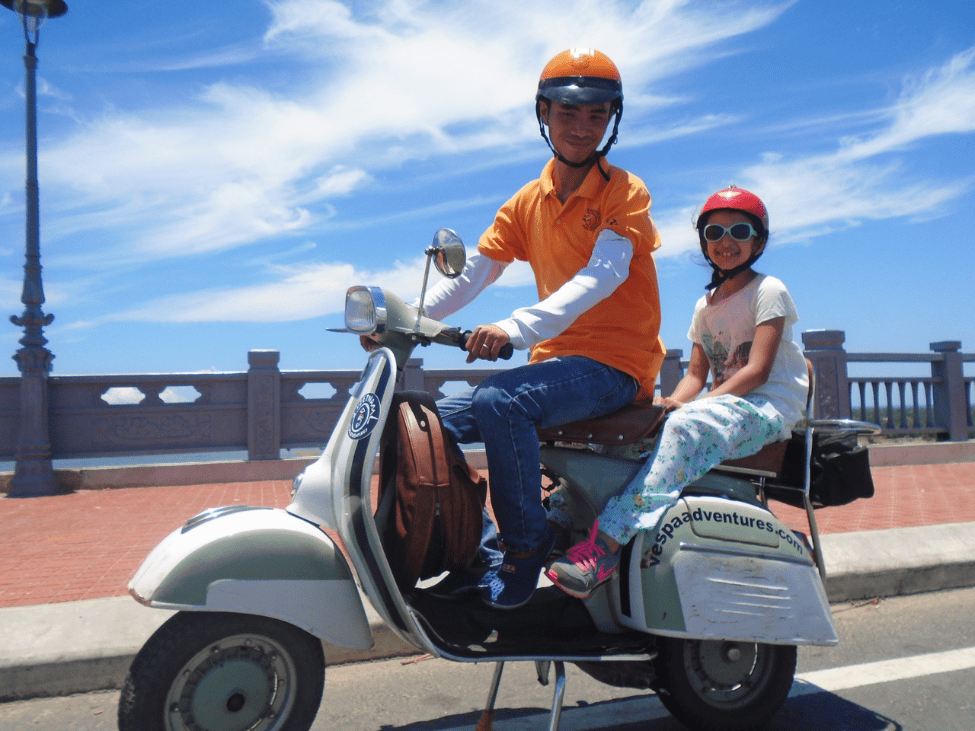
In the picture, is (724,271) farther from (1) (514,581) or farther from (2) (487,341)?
(1) (514,581)

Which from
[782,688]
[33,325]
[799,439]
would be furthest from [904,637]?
[33,325]

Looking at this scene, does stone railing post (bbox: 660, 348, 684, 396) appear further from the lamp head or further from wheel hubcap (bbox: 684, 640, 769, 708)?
wheel hubcap (bbox: 684, 640, 769, 708)

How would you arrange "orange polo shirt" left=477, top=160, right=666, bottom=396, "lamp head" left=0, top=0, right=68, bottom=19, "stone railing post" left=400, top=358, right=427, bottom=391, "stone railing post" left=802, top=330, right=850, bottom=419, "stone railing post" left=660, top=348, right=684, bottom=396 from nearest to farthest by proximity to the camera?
"orange polo shirt" left=477, top=160, right=666, bottom=396
"lamp head" left=0, top=0, right=68, bottom=19
"stone railing post" left=400, top=358, right=427, bottom=391
"stone railing post" left=802, top=330, right=850, bottom=419
"stone railing post" left=660, top=348, right=684, bottom=396

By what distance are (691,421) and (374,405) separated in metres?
1.04

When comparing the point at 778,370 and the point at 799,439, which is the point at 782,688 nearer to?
the point at 799,439

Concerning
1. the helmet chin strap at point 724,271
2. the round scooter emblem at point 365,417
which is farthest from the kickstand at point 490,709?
the helmet chin strap at point 724,271

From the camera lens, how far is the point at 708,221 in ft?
10.5

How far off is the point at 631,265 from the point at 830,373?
11.0 m

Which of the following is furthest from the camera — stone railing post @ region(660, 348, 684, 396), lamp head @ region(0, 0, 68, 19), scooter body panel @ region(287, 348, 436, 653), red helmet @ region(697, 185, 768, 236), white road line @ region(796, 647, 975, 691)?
stone railing post @ region(660, 348, 684, 396)

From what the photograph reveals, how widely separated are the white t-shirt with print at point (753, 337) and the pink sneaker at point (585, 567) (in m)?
0.83

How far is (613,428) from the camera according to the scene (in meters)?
2.66

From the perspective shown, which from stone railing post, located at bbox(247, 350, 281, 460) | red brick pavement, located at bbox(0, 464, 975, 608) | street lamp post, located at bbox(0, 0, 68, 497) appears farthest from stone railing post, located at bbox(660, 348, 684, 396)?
street lamp post, located at bbox(0, 0, 68, 497)

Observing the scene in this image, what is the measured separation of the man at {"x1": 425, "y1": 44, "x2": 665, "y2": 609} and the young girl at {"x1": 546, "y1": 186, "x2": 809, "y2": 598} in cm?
18

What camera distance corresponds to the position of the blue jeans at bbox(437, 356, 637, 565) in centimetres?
248
